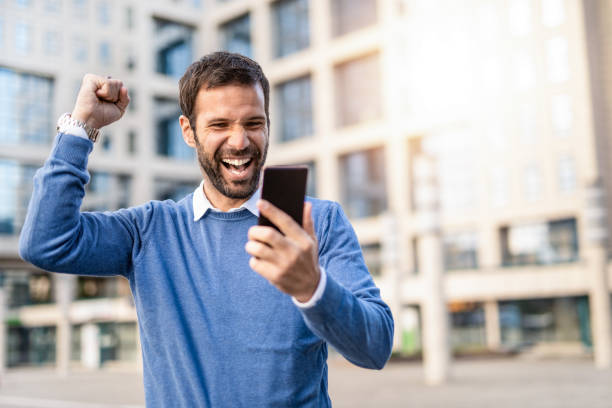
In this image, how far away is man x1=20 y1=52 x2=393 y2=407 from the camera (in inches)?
76.7

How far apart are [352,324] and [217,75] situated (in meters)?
0.83

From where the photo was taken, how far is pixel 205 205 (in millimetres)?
2174

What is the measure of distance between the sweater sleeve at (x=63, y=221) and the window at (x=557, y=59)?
39.1 meters

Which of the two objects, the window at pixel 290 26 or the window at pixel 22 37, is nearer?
the window at pixel 22 37

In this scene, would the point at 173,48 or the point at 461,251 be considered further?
the point at 173,48

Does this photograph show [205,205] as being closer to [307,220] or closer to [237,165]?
[237,165]

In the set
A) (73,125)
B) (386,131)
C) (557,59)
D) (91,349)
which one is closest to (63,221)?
(73,125)

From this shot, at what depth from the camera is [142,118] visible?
5428 centimetres

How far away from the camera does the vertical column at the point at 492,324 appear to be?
3975cm

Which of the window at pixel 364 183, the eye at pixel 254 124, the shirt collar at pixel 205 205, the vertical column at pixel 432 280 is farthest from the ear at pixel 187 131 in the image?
the window at pixel 364 183

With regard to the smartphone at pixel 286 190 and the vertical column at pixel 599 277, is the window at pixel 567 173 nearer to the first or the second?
the vertical column at pixel 599 277

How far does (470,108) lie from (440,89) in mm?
2458

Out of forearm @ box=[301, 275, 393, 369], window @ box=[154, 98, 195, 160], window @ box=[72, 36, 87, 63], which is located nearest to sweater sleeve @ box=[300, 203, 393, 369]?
forearm @ box=[301, 275, 393, 369]

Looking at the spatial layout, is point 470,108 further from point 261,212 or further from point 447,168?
point 261,212
